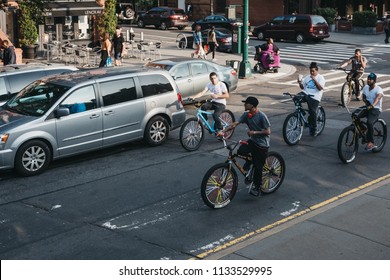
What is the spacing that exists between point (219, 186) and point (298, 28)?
1247 inches

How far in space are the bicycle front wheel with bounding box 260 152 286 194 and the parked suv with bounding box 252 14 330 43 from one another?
98.1 ft

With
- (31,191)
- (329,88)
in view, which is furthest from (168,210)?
(329,88)

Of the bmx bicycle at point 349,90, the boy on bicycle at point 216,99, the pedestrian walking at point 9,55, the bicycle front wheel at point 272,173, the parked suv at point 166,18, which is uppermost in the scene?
the parked suv at point 166,18

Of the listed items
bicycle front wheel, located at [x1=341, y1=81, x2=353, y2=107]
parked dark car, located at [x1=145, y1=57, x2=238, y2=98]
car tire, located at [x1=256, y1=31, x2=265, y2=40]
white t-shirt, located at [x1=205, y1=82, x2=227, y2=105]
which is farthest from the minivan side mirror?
car tire, located at [x1=256, y1=31, x2=265, y2=40]

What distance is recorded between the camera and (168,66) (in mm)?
19172

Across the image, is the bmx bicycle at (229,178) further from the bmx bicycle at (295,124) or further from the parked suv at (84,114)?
the parked suv at (84,114)

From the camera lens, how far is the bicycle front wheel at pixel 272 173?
10898 mm

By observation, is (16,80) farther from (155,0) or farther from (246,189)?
(155,0)

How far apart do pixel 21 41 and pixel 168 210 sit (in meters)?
21.4

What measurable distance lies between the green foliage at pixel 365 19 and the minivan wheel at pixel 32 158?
1467 inches

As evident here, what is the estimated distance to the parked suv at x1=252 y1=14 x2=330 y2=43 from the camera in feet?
130

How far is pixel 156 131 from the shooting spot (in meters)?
14.6

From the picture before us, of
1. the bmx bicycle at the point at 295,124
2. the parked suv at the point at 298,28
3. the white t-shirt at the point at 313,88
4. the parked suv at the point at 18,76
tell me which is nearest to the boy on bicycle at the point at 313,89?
the white t-shirt at the point at 313,88

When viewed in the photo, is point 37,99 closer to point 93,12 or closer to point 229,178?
point 229,178
